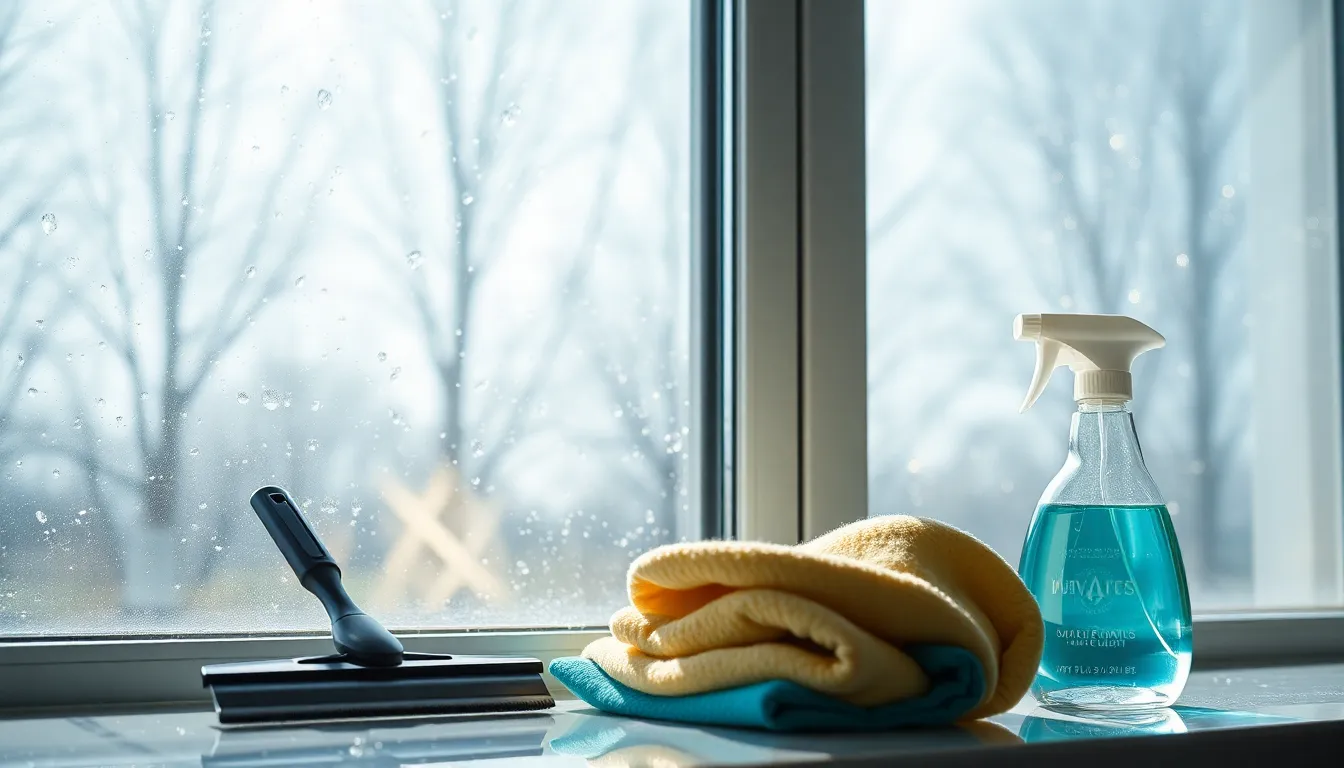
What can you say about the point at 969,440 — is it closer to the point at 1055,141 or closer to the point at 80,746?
the point at 1055,141

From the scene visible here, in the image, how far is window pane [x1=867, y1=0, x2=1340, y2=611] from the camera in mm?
1062

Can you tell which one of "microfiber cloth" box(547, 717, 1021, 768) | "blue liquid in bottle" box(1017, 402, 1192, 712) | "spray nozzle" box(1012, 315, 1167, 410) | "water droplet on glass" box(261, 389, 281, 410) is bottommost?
"microfiber cloth" box(547, 717, 1021, 768)

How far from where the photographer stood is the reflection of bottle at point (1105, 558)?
0.74 meters

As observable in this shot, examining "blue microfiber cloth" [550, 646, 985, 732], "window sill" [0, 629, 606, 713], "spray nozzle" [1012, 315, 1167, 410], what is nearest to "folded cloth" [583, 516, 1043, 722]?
"blue microfiber cloth" [550, 646, 985, 732]

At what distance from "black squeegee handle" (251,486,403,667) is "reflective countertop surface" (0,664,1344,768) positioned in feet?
0.17

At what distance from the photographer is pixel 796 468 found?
973 mm

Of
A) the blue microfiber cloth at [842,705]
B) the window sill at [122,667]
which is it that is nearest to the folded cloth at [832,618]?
the blue microfiber cloth at [842,705]

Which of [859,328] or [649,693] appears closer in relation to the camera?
[649,693]

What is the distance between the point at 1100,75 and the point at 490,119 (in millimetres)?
596

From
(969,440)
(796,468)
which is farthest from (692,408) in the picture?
(969,440)

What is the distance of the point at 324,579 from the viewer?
797mm

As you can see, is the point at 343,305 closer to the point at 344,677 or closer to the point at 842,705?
the point at 344,677

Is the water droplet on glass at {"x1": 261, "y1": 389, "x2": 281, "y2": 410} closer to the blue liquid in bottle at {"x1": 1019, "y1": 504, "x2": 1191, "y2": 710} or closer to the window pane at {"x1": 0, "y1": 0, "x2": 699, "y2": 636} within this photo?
the window pane at {"x1": 0, "y1": 0, "x2": 699, "y2": 636}

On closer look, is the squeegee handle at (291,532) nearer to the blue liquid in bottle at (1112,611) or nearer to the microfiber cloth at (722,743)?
the microfiber cloth at (722,743)
